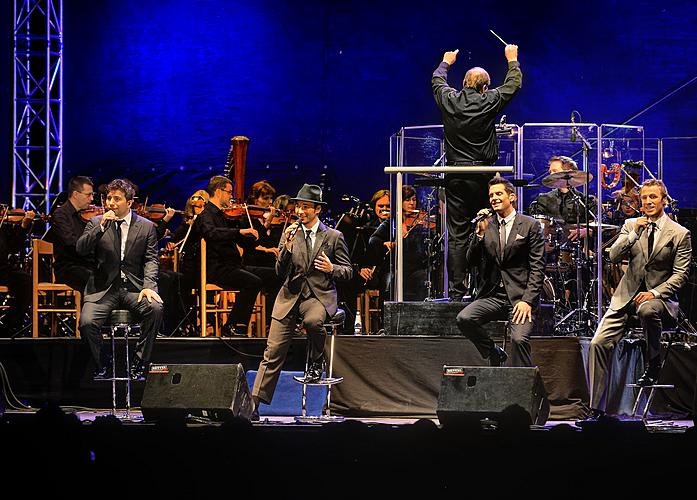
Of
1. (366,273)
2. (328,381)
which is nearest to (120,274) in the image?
(328,381)

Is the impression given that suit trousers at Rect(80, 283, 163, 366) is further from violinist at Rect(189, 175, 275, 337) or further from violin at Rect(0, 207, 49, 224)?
violin at Rect(0, 207, 49, 224)

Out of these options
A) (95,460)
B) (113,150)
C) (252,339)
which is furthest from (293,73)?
(95,460)

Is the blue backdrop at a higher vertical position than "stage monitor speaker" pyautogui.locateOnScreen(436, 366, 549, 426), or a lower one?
higher

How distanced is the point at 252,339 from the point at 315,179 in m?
4.83

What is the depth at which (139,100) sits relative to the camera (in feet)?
41.2

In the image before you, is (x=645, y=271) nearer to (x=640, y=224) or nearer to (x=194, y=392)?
(x=640, y=224)

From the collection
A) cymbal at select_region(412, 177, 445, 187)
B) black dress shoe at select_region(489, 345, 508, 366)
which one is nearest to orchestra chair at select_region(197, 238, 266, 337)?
cymbal at select_region(412, 177, 445, 187)

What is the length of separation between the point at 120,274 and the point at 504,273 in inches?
112

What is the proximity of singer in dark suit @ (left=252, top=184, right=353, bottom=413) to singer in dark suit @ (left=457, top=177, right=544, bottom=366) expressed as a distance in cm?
105

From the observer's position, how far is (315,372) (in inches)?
268

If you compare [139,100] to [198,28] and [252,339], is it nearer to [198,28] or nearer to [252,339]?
[198,28]

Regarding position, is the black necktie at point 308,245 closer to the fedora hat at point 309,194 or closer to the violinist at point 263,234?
the fedora hat at point 309,194

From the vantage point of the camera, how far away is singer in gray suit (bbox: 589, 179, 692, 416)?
6.36m

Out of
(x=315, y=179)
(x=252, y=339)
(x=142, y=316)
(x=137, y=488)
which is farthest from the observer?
(x=315, y=179)
